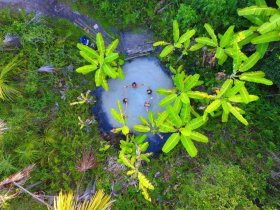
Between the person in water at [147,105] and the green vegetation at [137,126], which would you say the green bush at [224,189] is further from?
the person in water at [147,105]

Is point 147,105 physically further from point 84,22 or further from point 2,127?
point 2,127

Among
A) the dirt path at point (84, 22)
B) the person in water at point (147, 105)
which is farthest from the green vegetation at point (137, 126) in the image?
the person in water at point (147, 105)

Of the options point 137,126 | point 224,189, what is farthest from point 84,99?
point 224,189

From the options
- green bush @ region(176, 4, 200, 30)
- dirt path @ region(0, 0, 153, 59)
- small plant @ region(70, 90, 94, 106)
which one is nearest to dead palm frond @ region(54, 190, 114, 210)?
small plant @ region(70, 90, 94, 106)

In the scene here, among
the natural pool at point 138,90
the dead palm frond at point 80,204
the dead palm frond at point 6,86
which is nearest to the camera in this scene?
the dead palm frond at point 80,204

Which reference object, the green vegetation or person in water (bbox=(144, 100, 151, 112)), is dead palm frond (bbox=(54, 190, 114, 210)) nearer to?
the green vegetation

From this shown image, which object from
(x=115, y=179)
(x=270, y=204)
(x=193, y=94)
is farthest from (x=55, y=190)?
(x=270, y=204)

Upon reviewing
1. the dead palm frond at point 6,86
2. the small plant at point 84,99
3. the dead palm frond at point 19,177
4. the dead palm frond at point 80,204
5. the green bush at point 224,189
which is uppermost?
the dead palm frond at point 6,86
